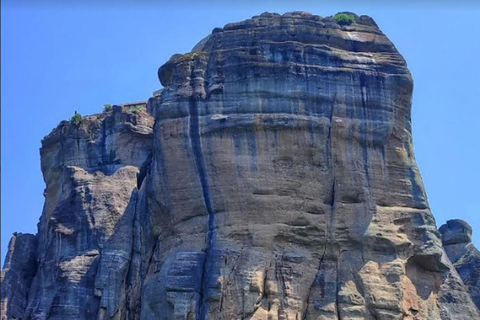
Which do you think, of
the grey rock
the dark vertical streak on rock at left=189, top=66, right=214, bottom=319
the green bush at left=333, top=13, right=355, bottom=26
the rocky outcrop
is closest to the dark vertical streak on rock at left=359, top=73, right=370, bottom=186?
the green bush at left=333, top=13, right=355, bottom=26

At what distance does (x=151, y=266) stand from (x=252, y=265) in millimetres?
5792

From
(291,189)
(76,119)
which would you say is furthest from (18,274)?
(291,189)

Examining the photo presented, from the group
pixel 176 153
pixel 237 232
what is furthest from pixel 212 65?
pixel 237 232

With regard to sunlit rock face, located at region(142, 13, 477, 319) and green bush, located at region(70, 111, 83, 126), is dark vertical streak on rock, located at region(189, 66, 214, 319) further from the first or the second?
green bush, located at region(70, 111, 83, 126)

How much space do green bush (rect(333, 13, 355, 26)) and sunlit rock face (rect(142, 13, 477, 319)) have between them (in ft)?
4.78

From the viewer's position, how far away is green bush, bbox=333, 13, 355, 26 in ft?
165

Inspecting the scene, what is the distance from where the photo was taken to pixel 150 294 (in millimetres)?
44906

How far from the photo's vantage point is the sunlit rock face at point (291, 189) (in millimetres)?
43719

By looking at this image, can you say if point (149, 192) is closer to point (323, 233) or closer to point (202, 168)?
point (202, 168)

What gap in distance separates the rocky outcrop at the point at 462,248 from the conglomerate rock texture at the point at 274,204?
9.83m

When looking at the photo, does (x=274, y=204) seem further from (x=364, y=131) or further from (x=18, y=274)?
(x=18, y=274)

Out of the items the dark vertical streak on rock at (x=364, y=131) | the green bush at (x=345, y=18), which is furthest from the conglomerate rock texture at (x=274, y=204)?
the green bush at (x=345, y=18)

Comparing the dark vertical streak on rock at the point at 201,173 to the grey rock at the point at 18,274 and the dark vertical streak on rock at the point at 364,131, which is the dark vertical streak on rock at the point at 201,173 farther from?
the grey rock at the point at 18,274

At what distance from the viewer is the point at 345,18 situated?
166 ft
